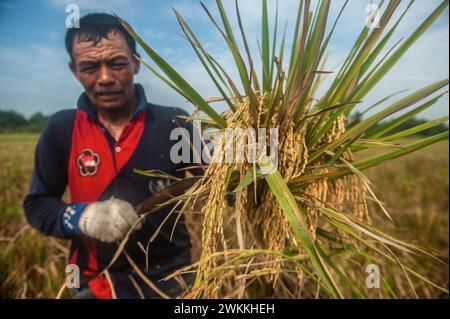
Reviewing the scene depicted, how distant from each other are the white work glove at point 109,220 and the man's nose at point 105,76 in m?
0.48

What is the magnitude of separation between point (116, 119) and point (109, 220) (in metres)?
0.53

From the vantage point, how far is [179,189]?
907mm

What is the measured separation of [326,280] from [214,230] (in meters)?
0.25

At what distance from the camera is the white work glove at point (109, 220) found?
48.9 inches

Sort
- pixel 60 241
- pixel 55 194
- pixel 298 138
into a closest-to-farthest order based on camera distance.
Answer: pixel 298 138
pixel 55 194
pixel 60 241

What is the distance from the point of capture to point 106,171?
1.50 metres

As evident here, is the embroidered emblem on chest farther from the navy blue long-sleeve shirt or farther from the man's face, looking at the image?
the man's face

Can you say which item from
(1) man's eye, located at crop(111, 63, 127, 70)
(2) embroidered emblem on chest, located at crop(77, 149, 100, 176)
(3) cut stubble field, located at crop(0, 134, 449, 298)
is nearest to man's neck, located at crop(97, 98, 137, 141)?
(2) embroidered emblem on chest, located at crop(77, 149, 100, 176)

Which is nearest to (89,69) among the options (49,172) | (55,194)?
(49,172)

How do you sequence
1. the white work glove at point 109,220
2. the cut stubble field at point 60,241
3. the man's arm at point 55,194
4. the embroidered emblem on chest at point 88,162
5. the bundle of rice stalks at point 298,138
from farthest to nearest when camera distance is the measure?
1. the cut stubble field at point 60,241
2. the embroidered emblem on chest at point 88,162
3. the man's arm at point 55,194
4. the white work glove at point 109,220
5. the bundle of rice stalks at point 298,138

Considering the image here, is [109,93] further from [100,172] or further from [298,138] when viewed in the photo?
[298,138]

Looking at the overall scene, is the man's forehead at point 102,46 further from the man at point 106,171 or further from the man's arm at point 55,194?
the man's arm at point 55,194

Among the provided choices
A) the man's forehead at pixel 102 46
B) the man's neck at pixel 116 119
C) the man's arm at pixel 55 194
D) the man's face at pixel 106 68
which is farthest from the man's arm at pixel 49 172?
the man's forehead at pixel 102 46

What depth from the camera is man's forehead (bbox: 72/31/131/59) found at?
4.19 feet
